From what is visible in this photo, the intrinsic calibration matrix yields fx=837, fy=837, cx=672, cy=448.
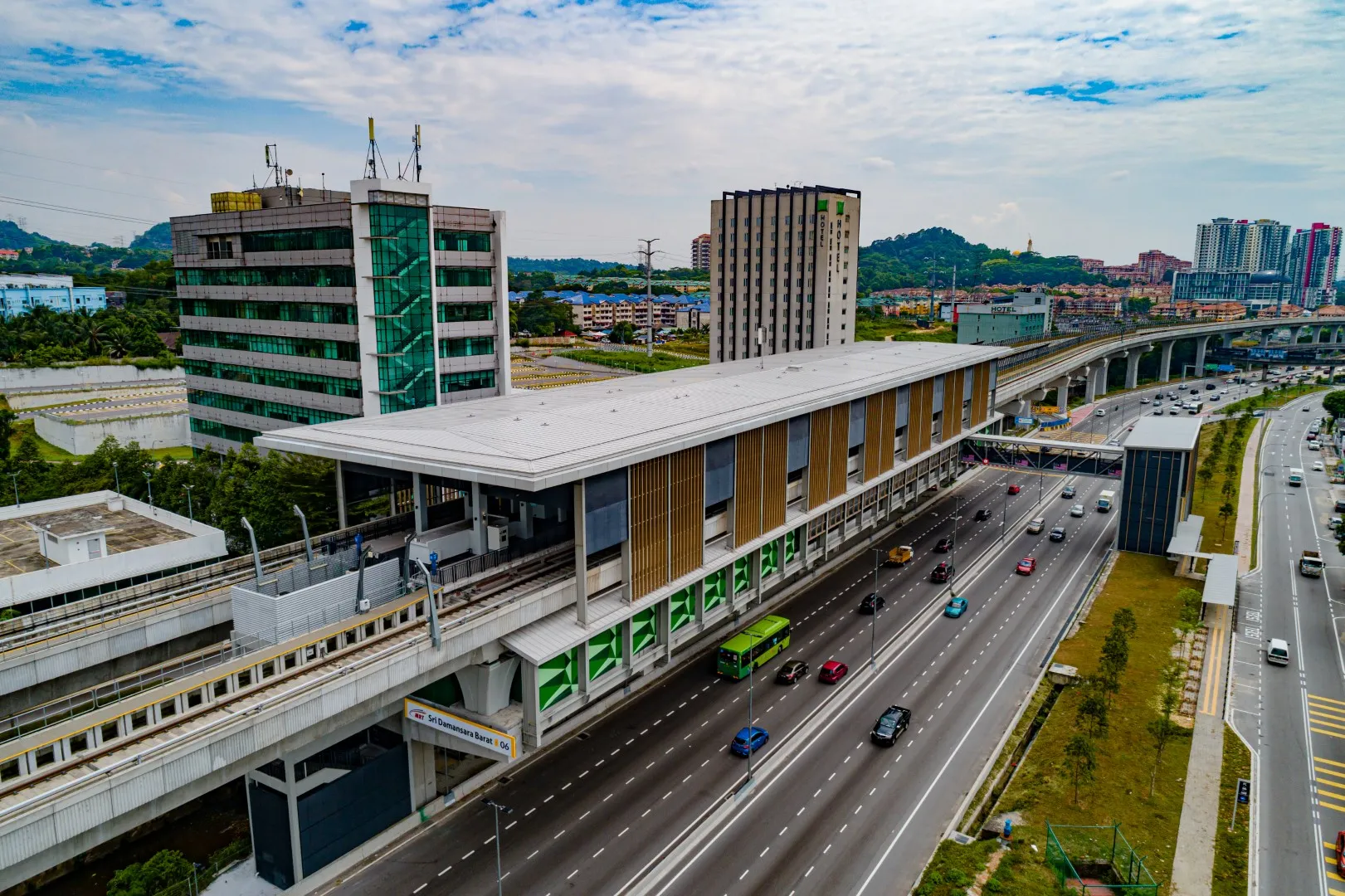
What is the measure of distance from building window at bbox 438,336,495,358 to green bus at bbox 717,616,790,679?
115ft

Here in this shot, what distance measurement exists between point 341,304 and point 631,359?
291 feet

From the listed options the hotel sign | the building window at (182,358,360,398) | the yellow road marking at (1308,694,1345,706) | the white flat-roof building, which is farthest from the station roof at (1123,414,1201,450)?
the white flat-roof building

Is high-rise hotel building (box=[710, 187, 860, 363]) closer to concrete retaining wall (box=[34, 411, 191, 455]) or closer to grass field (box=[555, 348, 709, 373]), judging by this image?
grass field (box=[555, 348, 709, 373])

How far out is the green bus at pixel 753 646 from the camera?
50.8 meters

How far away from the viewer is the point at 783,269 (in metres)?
141

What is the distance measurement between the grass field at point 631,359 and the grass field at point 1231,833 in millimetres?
101997

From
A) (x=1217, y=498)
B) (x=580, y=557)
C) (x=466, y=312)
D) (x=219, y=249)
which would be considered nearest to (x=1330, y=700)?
(x=580, y=557)

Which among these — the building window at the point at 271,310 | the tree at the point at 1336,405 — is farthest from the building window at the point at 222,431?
the tree at the point at 1336,405

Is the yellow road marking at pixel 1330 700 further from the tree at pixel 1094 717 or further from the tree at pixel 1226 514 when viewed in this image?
the tree at pixel 1226 514

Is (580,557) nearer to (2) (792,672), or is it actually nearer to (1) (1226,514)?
(2) (792,672)

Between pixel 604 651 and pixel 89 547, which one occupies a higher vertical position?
pixel 89 547

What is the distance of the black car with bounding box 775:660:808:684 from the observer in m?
50.5

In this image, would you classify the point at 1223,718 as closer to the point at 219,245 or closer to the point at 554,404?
the point at 554,404

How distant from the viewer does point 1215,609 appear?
61.7 meters
